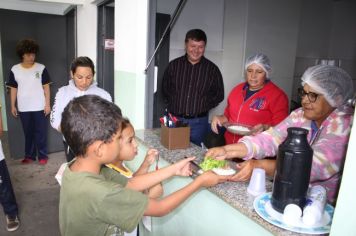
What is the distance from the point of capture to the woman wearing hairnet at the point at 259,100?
203cm

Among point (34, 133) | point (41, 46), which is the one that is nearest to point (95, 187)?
point (34, 133)

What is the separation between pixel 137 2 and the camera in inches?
81.7

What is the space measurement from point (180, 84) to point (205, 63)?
0.93 feet

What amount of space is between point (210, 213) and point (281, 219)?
1.25 ft

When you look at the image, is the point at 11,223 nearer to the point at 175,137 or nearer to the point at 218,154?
the point at 175,137

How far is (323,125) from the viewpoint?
1205mm

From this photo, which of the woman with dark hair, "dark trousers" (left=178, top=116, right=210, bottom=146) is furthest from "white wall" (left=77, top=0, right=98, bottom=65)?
"dark trousers" (left=178, top=116, right=210, bottom=146)

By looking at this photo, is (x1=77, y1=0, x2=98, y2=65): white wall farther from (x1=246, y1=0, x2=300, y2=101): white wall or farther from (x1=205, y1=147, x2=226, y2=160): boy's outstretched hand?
(x1=205, y1=147, x2=226, y2=160): boy's outstretched hand

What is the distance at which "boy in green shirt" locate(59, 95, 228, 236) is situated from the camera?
941 mm

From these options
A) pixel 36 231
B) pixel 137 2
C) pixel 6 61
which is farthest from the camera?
pixel 6 61

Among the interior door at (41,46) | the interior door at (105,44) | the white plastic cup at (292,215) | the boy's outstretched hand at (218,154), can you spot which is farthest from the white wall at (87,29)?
the white plastic cup at (292,215)

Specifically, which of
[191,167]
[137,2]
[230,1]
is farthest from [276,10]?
[191,167]

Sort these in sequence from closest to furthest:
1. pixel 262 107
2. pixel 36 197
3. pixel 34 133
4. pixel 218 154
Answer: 1. pixel 218 154
2. pixel 262 107
3. pixel 36 197
4. pixel 34 133

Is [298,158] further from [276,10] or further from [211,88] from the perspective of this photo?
[276,10]
